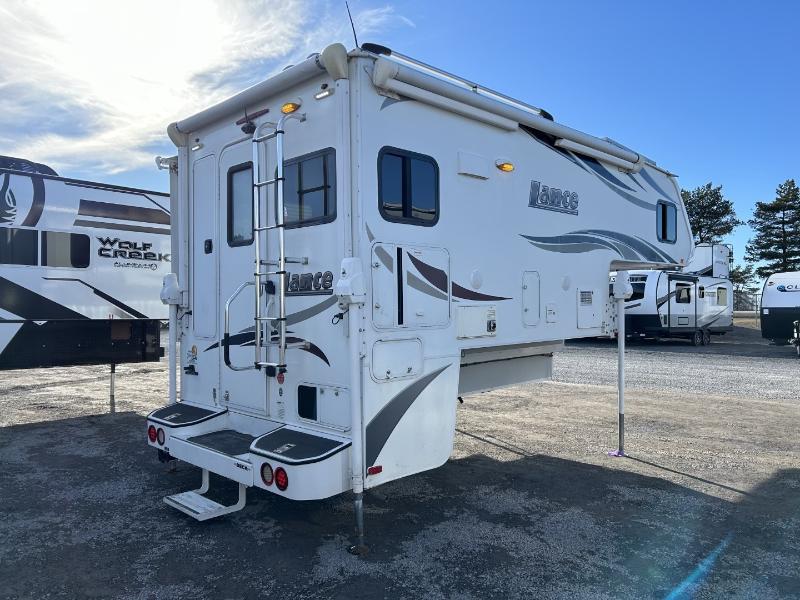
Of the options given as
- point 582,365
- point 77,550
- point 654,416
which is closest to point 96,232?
point 77,550

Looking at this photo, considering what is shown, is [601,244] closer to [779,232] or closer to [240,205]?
[240,205]

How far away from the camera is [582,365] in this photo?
15641 millimetres

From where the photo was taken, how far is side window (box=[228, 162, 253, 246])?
5156mm

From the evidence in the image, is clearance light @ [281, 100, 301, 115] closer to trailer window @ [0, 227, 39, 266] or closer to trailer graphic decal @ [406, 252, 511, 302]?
trailer graphic decal @ [406, 252, 511, 302]

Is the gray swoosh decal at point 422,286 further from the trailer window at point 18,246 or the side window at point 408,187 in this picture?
the trailer window at point 18,246

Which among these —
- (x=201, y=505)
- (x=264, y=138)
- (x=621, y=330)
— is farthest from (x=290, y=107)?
(x=621, y=330)

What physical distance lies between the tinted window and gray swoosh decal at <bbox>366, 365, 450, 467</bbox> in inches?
52.2

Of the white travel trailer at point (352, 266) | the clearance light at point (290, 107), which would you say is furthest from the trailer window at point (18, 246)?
the clearance light at point (290, 107)

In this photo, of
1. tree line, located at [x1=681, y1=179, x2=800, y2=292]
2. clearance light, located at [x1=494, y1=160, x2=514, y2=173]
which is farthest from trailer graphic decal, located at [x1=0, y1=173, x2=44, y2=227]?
tree line, located at [x1=681, y1=179, x2=800, y2=292]

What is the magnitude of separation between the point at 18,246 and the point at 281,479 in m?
6.52

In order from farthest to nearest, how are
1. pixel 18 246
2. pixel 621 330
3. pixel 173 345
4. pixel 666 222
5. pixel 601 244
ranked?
1. pixel 18 246
2. pixel 666 222
3. pixel 621 330
4. pixel 601 244
5. pixel 173 345

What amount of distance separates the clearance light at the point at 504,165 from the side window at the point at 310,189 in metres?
1.61

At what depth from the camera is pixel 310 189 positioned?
4.59 meters

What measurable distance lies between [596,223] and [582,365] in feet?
31.6
